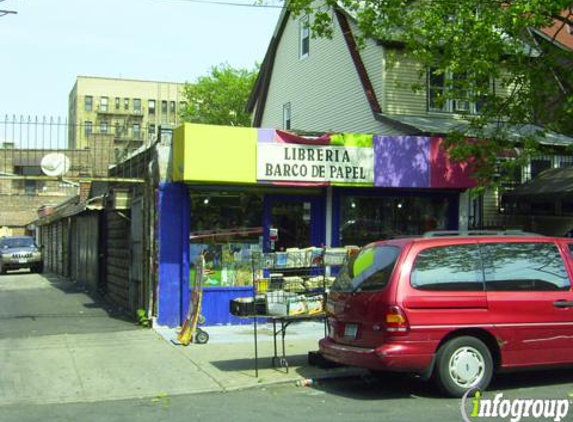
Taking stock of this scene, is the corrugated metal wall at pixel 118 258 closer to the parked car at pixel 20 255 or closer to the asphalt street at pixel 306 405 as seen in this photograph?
the asphalt street at pixel 306 405

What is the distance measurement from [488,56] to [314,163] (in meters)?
3.64

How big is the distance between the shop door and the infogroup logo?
613cm

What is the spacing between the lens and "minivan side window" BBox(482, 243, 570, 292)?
7.49 metres

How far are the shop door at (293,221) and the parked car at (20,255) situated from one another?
63.5ft

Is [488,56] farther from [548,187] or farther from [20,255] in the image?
[20,255]

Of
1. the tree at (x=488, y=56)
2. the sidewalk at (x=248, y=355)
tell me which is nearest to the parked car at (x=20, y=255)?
the sidewalk at (x=248, y=355)

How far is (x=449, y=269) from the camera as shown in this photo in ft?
24.1

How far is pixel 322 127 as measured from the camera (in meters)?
21.3

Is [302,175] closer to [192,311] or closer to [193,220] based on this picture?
[193,220]

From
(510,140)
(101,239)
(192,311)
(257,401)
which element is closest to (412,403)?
(257,401)

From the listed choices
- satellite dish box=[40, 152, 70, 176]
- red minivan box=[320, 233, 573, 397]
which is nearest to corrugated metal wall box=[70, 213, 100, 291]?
satellite dish box=[40, 152, 70, 176]

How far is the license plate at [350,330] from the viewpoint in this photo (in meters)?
7.47

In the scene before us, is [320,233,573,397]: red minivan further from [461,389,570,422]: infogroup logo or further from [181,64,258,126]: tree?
[181,64,258,126]: tree

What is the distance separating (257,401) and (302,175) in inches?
219
